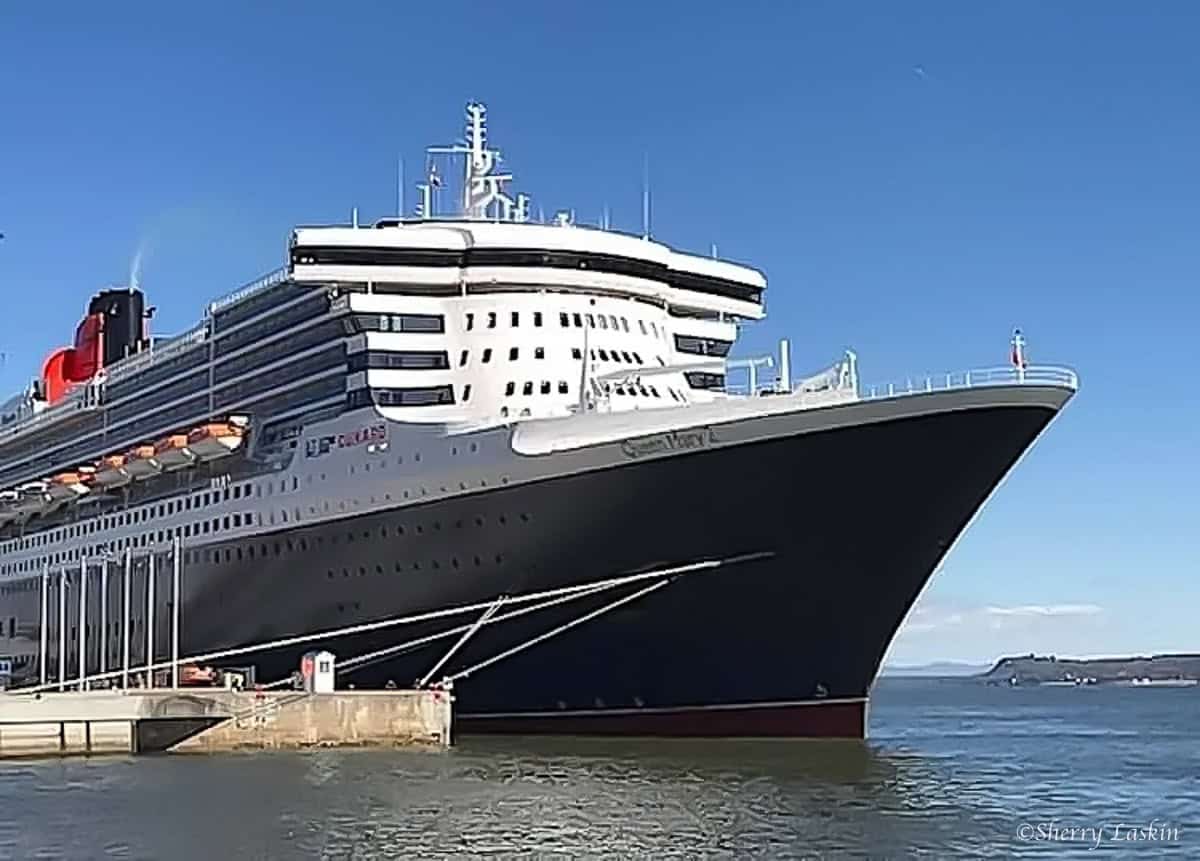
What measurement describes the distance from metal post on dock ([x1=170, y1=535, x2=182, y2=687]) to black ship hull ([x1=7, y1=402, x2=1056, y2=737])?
6862 mm

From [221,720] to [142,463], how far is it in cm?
1252

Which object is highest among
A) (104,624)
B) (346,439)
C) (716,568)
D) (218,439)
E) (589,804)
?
(218,439)

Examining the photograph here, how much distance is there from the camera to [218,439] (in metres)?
39.7

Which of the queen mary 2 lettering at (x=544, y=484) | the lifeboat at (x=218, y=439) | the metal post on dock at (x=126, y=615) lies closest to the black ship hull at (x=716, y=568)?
the queen mary 2 lettering at (x=544, y=484)

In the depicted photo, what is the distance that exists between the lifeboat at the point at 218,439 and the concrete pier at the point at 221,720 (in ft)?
25.4

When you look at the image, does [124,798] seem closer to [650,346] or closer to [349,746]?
[349,746]

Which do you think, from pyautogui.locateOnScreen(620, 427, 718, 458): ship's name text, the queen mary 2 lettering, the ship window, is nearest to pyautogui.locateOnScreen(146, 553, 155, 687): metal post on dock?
the queen mary 2 lettering

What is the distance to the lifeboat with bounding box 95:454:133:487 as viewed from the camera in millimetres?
45094

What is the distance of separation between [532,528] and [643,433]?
282 cm

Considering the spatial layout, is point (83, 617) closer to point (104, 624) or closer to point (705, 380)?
point (104, 624)

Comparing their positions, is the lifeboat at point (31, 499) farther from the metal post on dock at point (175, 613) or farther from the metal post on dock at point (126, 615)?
the metal post on dock at point (175, 613)

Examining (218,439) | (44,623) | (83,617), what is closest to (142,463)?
(218,439)

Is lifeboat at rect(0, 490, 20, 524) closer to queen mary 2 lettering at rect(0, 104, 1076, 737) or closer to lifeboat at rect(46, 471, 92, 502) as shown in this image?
lifeboat at rect(46, 471, 92, 502)

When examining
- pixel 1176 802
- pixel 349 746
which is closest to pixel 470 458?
pixel 349 746
